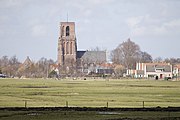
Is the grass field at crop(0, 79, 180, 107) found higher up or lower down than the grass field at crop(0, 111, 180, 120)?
higher up

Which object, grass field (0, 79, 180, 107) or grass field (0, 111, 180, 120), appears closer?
grass field (0, 111, 180, 120)

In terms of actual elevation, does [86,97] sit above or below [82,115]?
above

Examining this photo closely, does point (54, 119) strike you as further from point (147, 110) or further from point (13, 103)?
point (13, 103)

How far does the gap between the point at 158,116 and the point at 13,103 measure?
72.3 ft

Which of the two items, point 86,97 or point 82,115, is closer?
point 82,115

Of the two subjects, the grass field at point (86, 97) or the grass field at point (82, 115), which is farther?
the grass field at point (86, 97)

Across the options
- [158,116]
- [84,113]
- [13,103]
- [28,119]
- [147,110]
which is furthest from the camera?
[13,103]

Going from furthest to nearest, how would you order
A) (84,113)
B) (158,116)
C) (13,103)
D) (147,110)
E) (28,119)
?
(13,103) → (147,110) → (84,113) → (158,116) → (28,119)

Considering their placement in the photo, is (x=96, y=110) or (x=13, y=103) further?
(x=13, y=103)

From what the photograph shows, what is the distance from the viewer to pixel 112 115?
136 ft

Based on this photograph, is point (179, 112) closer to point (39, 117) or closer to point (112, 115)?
point (112, 115)

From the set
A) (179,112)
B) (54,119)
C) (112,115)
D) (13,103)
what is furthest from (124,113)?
(13,103)

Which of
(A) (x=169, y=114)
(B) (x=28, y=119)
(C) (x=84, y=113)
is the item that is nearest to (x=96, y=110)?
(C) (x=84, y=113)

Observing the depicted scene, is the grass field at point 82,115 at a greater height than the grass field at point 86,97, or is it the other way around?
the grass field at point 86,97
